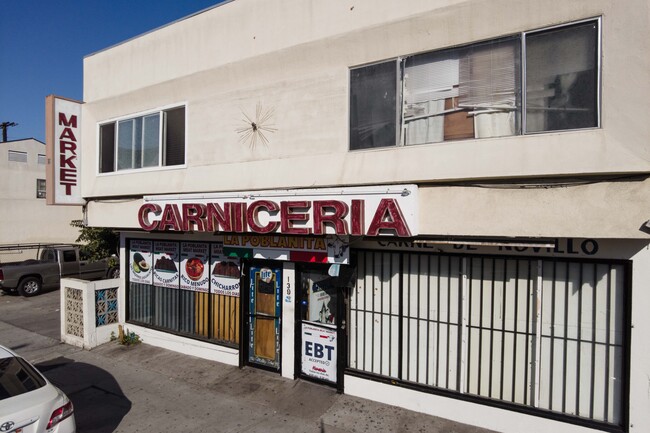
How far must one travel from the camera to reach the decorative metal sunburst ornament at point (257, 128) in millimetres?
7457

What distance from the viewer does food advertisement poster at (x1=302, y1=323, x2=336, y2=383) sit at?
7.21 meters

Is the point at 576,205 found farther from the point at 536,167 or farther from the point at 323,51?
the point at 323,51

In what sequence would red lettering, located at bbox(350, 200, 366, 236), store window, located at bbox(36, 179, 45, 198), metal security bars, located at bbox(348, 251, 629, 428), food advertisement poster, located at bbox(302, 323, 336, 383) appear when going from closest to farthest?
metal security bars, located at bbox(348, 251, 629, 428), red lettering, located at bbox(350, 200, 366, 236), food advertisement poster, located at bbox(302, 323, 336, 383), store window, located at bbox(36, 179, 45, 198)

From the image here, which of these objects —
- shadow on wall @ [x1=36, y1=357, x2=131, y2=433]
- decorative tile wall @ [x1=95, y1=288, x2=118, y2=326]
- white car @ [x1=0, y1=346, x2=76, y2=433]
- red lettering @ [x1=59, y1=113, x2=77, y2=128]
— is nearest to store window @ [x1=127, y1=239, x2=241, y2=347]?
decorative tile wall @ [x1=95, y1=288, x2=118, y2=326]

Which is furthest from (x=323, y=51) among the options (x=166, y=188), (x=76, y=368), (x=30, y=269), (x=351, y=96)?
Result: (x=30, y=269)

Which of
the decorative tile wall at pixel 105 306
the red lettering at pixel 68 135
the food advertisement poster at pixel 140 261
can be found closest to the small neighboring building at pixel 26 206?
the red lettering at pixel 68 135

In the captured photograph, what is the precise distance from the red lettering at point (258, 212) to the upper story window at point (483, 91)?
167cm

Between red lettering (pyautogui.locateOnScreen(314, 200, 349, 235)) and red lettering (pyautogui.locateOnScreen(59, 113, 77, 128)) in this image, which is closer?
red lettering (pyautogui.locateOnScreen(314, 200, 349, 235))

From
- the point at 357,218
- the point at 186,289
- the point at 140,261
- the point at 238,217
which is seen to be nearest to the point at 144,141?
the point at 140,261

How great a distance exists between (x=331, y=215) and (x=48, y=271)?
15.0 m

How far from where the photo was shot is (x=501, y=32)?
17.5 ft

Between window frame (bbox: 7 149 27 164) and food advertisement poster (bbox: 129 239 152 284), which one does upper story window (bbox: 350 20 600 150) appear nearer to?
food advertisement poster (bbox: 129 239 152 284)

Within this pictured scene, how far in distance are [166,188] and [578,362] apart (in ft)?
25.9

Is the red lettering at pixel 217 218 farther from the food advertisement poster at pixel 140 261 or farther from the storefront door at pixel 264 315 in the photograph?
the food advertisement poster at pixel 140 261
